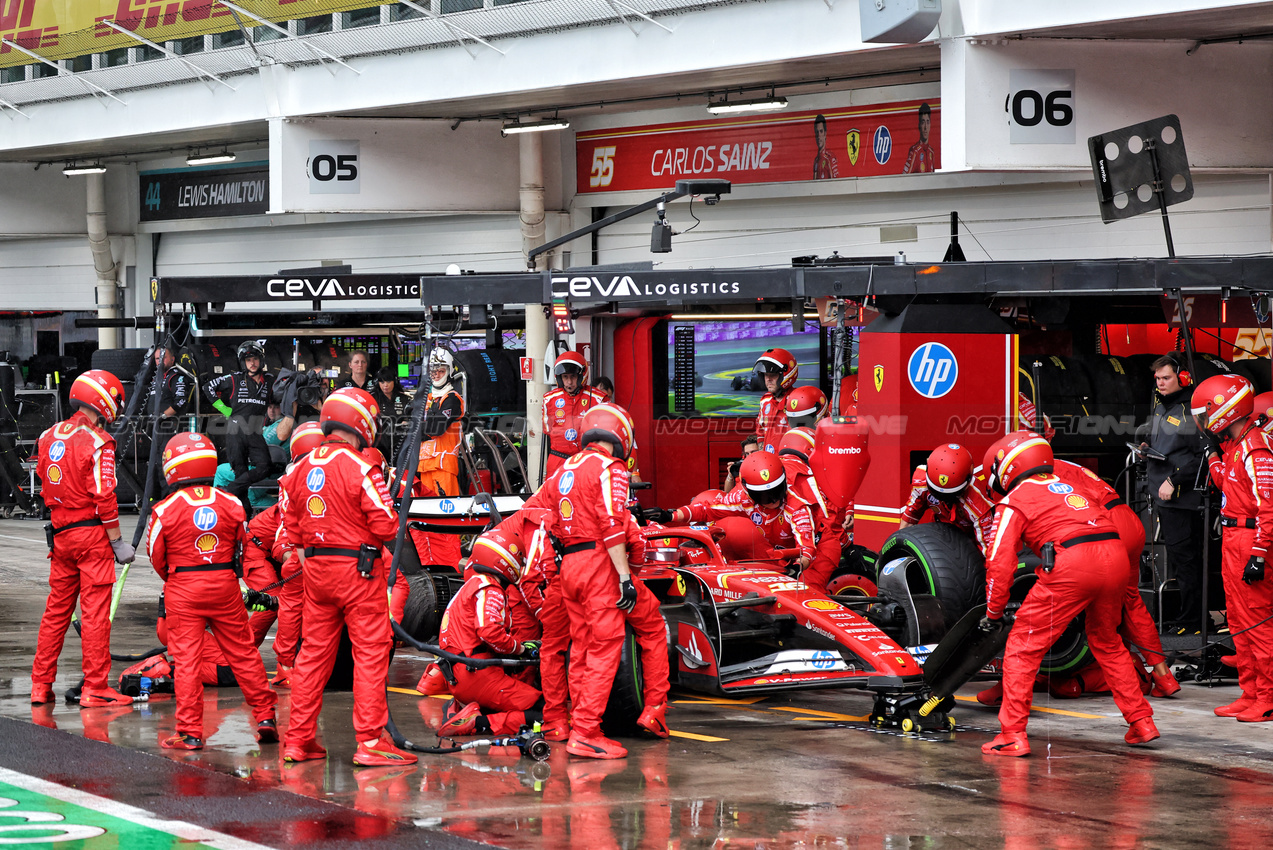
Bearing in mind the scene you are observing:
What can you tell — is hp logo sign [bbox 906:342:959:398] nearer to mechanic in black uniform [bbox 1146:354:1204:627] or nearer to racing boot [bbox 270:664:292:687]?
mechanic in black uniform [bbox 1146:354:1204:627]

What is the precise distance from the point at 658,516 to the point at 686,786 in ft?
12.9

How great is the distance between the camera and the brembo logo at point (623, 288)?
11.2 m

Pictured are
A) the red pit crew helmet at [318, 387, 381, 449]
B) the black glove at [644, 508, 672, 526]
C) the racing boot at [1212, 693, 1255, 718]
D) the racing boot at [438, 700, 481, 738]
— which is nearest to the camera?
the red pit crew helmet at [318, 387, 381, 449]

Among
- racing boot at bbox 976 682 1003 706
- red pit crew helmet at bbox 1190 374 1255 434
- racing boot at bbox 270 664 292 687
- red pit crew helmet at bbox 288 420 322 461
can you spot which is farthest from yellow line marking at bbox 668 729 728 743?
red pit crew helmet at bbox 1190 374 1255 434

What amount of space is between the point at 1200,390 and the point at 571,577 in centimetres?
413

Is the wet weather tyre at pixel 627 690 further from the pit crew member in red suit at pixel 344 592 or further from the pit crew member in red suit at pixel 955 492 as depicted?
the pit crew member in red suit at pixel 955 492

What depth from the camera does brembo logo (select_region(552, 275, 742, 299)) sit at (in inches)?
443

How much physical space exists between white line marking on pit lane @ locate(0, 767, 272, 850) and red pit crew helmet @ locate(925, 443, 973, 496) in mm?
5228

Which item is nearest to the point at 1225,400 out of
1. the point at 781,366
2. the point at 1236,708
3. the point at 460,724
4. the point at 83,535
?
the point at 1236,708

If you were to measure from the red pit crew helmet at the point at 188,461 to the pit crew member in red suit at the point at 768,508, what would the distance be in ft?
11.3

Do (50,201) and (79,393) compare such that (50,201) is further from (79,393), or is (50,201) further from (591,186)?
(79,393)

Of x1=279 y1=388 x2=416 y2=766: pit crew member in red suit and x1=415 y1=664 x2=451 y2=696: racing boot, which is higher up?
x1=279 y1=388 x2=416 y2=766: pit crew member in red suit

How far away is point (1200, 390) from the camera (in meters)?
9.55

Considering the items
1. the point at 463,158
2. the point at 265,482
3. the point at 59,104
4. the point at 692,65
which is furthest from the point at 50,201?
the point at 692,65
